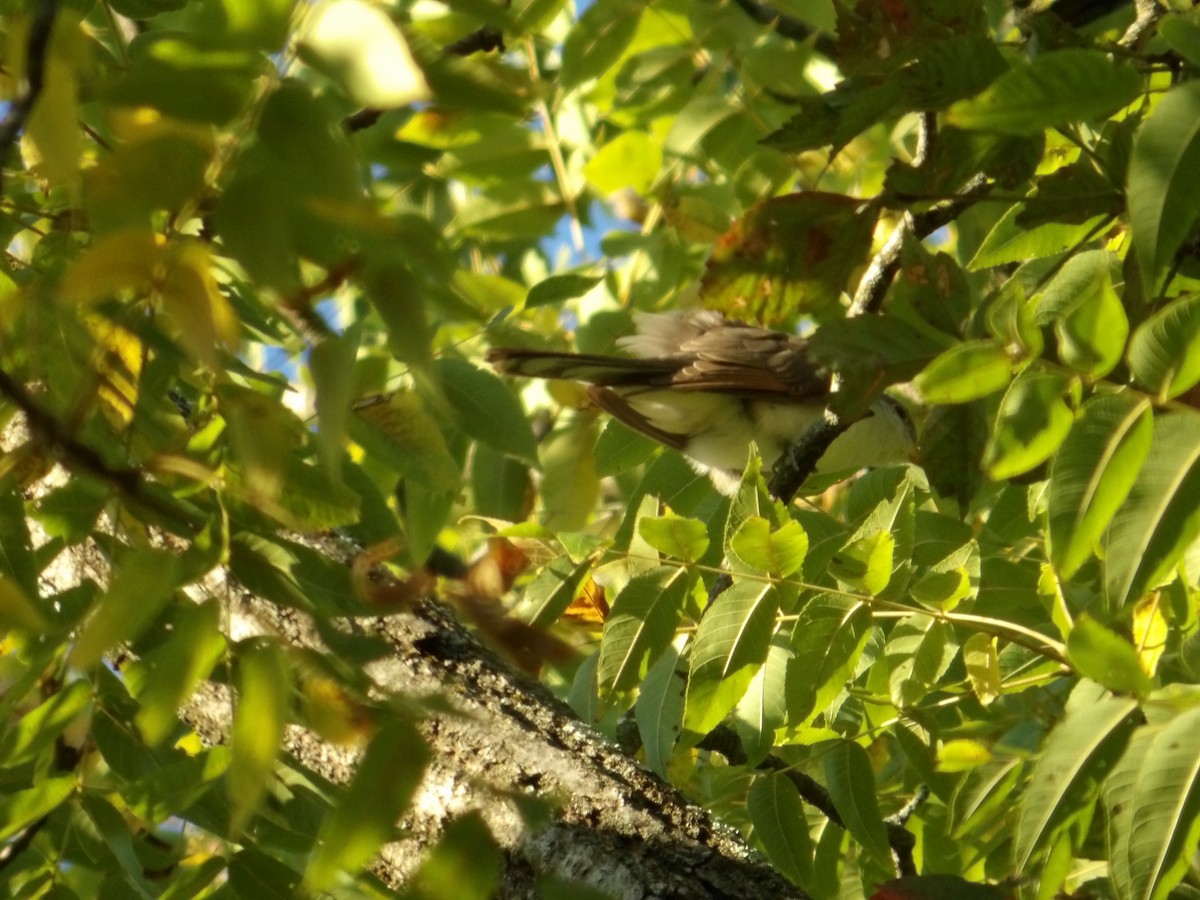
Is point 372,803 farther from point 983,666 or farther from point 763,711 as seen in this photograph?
point 983,666

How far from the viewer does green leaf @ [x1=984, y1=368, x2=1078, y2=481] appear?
1486mm

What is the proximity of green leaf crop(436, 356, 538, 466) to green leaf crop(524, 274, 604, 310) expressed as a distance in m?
0.47

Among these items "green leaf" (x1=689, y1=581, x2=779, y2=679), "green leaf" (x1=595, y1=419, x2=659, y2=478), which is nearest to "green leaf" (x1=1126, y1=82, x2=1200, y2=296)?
"green leaf" (x1=689, y1=581, x2=779, y2=679)

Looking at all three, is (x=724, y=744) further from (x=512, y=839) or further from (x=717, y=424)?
(x=717, y=424)

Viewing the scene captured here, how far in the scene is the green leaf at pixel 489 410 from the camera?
205 centimetres

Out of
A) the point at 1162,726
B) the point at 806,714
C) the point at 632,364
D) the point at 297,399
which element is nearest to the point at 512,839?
the point at 806,714

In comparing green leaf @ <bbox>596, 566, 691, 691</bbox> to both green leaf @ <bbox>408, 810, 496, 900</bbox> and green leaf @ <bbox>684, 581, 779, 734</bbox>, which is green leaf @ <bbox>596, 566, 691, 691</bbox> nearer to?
green leaf @ <bbox>684, 581, 779, 734</bbox>

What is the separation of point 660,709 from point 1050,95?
1.10 m

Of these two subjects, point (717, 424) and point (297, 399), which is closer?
point (297, 399)

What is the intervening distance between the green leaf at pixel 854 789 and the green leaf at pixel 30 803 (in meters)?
1.13

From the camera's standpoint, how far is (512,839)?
1873 mm

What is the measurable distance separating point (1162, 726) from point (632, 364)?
2.73 meters

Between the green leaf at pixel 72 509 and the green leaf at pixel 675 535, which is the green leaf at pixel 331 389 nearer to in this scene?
the green leaf at pixel 72 509

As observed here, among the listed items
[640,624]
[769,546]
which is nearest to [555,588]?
[640,624]
